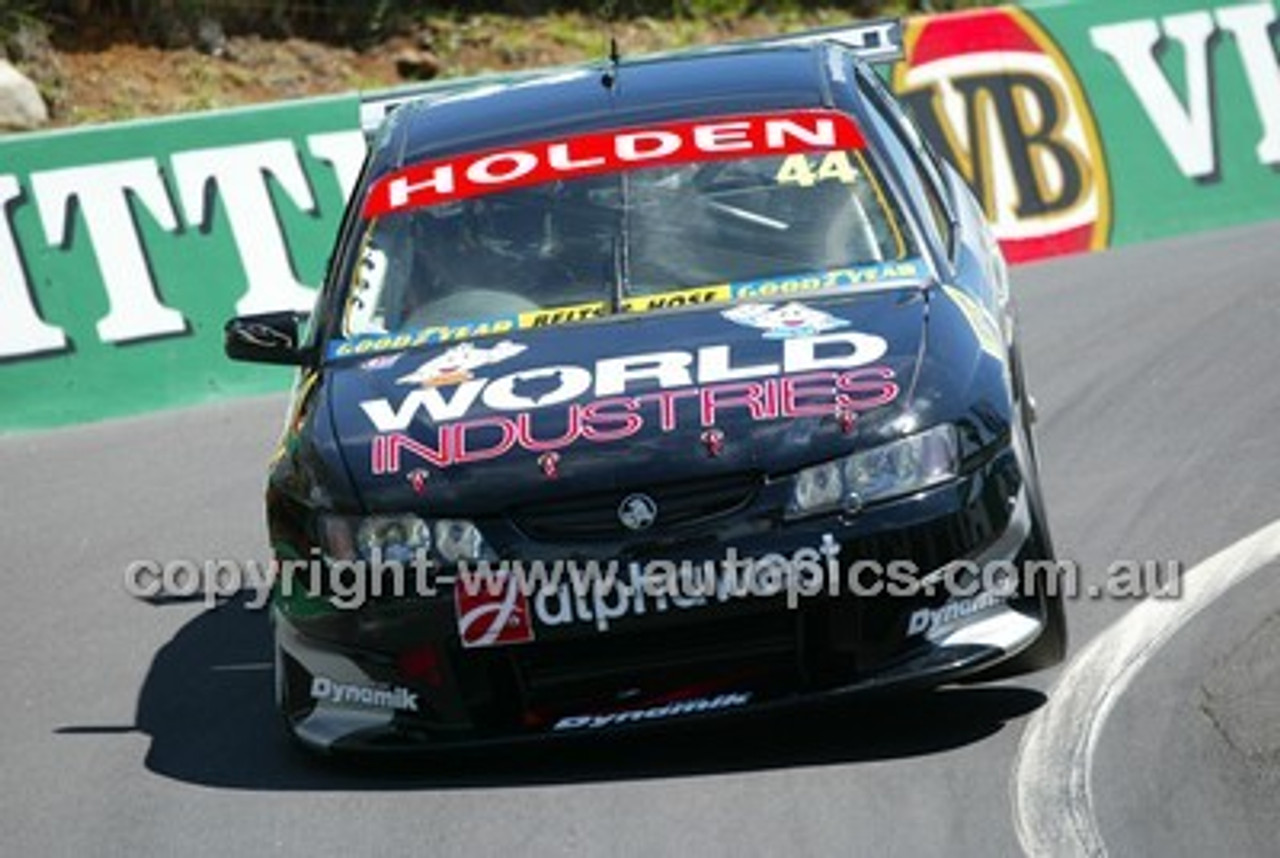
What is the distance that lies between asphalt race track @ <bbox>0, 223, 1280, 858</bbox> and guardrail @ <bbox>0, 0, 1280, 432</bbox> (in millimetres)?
1836

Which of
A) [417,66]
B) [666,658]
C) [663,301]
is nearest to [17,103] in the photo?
[417,66]

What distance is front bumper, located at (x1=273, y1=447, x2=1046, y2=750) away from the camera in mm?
6590

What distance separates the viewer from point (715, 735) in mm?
7105

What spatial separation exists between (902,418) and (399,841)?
1.55 metres

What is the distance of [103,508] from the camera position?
11.0 m

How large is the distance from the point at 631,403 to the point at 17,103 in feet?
35.5

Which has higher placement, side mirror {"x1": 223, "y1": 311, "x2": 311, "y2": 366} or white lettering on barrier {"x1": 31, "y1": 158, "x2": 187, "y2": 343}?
side mirror {"x1": 223, "y1": 311, "x2": 311, "y2": 366}

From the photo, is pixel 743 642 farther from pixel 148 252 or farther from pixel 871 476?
pixel 148 252

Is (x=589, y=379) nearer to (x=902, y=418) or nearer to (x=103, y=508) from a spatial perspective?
(x=902, y=418)

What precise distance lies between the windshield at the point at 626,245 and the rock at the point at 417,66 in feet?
35.9

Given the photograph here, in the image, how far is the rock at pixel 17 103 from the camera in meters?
16.8

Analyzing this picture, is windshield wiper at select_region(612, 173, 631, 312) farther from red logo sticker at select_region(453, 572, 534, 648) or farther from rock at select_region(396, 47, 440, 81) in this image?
rock at select_region(396, 47, 440, 81)

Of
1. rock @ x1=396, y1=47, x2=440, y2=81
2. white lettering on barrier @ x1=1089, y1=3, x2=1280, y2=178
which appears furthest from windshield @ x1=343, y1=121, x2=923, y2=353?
rock @ x1=396, y1=47, x2=440, y2=81

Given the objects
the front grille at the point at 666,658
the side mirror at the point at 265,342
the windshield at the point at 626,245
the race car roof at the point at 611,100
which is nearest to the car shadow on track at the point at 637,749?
the front grille at the point at 666,658
